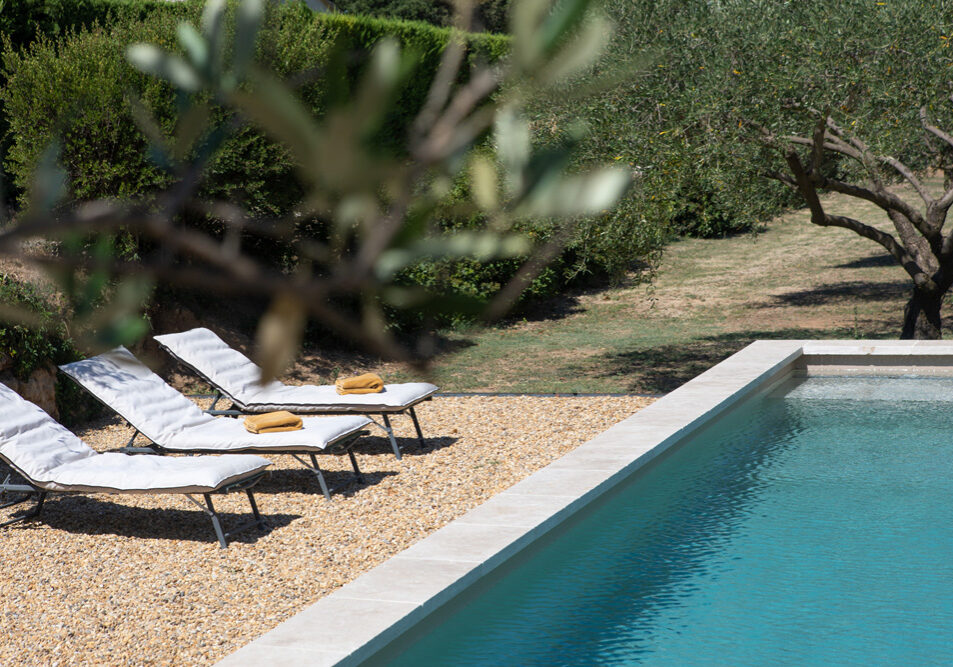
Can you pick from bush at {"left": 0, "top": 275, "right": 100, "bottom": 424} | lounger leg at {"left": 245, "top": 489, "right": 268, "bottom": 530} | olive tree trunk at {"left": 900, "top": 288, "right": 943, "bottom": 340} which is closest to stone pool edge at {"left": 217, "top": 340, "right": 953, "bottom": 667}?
lounger leg at {"left": 245, "top": 489, "right": 268, "bottom": 530}

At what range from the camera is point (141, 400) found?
25.5 ft

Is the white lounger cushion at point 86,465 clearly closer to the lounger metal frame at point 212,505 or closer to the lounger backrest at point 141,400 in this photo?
the lounger metal frame at point 212,505

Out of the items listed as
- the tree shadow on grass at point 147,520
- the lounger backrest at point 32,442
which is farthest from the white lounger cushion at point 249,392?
the lounger backrest at point 32,442

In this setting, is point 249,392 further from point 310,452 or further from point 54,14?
point 54,14

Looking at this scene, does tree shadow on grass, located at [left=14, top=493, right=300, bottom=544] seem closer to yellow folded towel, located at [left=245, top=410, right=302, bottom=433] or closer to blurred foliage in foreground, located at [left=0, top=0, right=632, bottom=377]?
yellow folded towel, located at [left=245, top=410, right=302, bottom=433]

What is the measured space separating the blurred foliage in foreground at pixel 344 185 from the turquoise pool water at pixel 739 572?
3843mm

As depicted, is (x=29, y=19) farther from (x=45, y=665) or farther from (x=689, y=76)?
(x=45, y=665)

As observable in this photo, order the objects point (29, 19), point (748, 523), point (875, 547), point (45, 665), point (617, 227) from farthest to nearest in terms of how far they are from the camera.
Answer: point (29, 19), point (617, 227), point (748, 523), point (875, 547), point (45, 665)

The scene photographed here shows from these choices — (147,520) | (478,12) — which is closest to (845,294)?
(147,520)

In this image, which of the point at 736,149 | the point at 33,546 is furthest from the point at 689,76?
the point at 33,546

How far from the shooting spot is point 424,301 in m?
0.60

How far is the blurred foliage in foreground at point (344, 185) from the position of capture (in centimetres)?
51

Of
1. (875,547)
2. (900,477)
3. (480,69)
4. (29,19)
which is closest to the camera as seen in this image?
(480,69)

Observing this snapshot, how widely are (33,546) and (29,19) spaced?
8.56m
